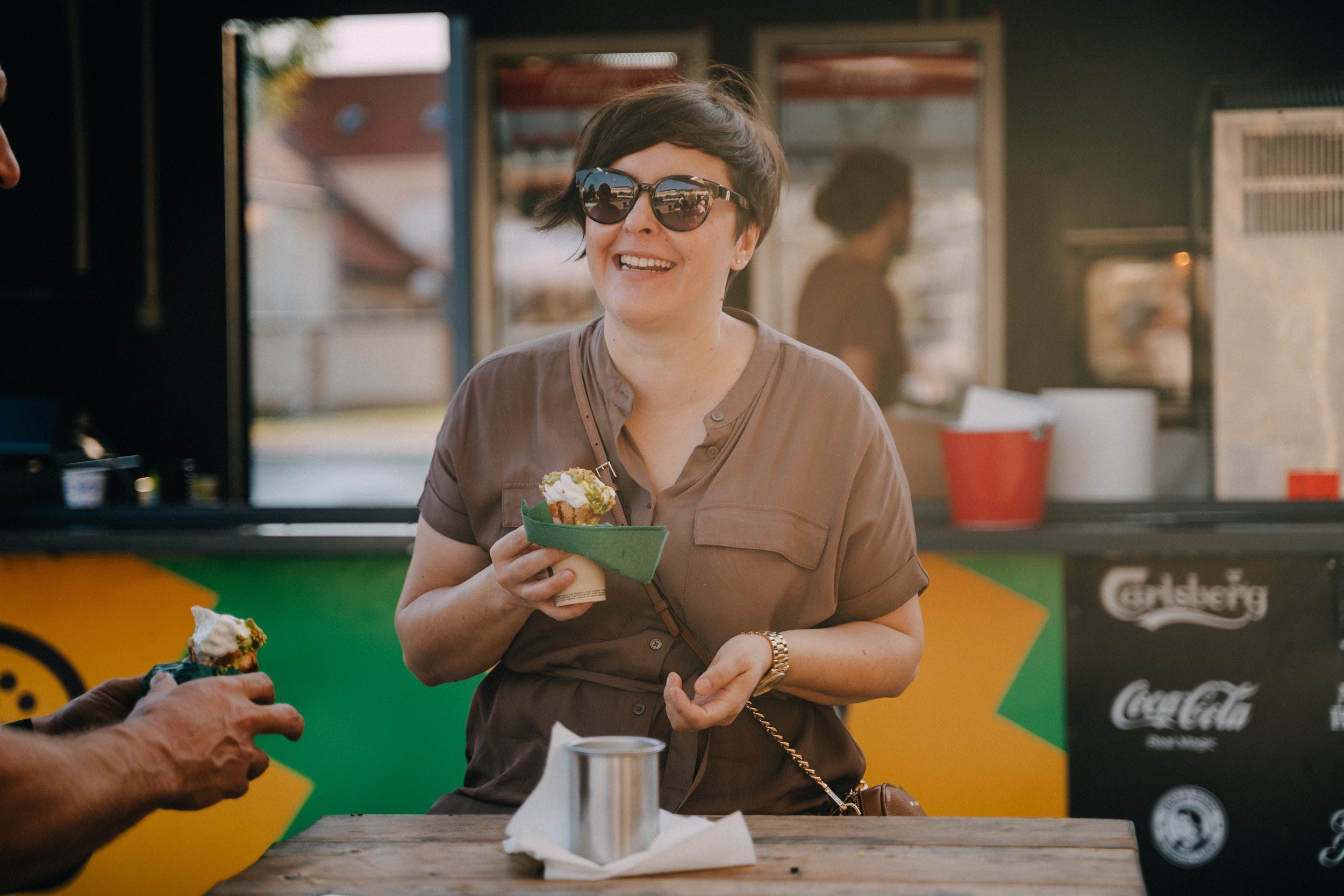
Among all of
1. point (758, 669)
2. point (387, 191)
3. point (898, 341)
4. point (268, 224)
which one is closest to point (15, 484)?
point (758, 669)

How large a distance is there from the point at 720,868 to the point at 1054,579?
1.98m

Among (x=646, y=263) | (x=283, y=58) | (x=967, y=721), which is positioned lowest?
(x=967, y=721)

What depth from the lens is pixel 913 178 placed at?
512cm

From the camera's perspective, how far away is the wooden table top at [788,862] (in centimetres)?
146

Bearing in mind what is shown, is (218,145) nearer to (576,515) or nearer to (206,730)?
(576,515)

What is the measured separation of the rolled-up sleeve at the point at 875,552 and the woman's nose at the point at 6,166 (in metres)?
1.42

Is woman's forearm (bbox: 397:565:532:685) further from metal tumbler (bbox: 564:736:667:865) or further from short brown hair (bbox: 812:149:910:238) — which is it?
short brown hair (bbox: 812:149:910:238)

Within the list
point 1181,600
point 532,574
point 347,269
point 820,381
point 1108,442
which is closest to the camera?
point 532,574

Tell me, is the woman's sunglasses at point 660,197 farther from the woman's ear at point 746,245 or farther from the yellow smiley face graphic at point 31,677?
the yellow smiley face graphic at point 31,677

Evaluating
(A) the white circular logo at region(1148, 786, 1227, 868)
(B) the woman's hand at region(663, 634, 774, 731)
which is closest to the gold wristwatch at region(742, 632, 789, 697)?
(B) the woman's hand at region(663, 634, 774, 731)

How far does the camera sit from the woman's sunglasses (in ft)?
6.82

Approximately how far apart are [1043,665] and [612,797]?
2.08 m

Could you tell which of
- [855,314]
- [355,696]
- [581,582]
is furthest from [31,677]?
[855,314]

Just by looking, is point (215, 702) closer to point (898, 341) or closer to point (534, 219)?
point (534, 219)
